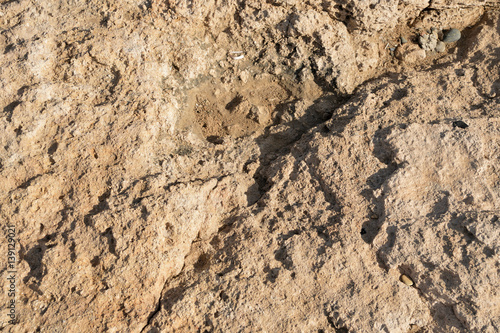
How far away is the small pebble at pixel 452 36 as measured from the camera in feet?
11.2

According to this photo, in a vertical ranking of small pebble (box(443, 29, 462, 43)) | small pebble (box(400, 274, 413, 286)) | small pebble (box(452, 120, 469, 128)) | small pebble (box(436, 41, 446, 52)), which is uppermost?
small pebble (box(452, 120, 469, 128))

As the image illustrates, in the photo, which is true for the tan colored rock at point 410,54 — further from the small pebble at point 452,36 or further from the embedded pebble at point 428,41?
the small pebble at point 452,36

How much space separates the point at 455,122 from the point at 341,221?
1.06 m

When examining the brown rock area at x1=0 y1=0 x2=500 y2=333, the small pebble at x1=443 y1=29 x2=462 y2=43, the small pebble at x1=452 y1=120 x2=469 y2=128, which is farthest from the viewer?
the small pebble at x1=443 y1=29 x2=462 y2=43

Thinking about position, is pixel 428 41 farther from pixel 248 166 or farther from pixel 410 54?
pixel 248 166

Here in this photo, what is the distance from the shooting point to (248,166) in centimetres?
286

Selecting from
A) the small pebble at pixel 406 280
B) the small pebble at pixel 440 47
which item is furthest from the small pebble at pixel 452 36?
the small pebble at pixel 406 280

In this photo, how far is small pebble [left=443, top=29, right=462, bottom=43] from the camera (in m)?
3.41

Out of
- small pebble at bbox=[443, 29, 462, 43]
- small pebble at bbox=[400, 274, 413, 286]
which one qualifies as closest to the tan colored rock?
small pebble at bbox=[443, 29, 462, 43]

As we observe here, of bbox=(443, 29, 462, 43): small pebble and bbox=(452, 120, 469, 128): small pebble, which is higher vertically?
bbox=(452, 120, 469, 128): small pebble

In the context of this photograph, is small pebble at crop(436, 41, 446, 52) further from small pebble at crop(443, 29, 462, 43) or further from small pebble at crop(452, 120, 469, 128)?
small pebble at crop(452, 120, 469, 128)

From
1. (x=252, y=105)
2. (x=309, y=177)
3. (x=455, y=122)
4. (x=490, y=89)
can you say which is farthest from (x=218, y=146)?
(x=490, y=89)

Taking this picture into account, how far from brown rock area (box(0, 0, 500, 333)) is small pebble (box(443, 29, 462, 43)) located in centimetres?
10

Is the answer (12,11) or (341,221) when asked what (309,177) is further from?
(12,11)
